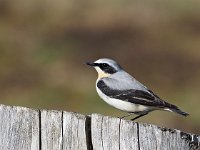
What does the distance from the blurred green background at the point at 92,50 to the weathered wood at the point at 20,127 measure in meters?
10.0

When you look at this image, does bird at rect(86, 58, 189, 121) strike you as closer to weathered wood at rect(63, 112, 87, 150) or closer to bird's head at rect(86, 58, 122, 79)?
bird's head at rect(86, 58, 122, 79)

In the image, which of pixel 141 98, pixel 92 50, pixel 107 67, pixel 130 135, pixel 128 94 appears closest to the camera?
pixel 130 135

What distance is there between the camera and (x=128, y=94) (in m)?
10.4

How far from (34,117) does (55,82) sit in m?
14.0

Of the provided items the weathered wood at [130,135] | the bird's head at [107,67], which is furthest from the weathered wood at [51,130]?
the bird's head at [107,67]

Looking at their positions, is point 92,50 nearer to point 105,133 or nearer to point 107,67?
point 107,67

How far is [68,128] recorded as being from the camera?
22.6 ft

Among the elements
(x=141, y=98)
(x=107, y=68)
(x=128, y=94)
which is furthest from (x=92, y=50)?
(x=141, y=98)

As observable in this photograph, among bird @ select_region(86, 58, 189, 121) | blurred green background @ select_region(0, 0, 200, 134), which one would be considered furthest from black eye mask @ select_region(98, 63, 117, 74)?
blurred green background @ select_region(0, 0, 200, 134)

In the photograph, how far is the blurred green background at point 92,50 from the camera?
64.4 feet

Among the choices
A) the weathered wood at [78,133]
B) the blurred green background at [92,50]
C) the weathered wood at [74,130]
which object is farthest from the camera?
the blurred green background at [92,50]

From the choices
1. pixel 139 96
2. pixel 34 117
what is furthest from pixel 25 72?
pixel 34 117

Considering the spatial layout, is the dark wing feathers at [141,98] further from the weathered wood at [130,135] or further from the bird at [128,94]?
the weathered wood at [130,135]

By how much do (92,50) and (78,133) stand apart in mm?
16760
